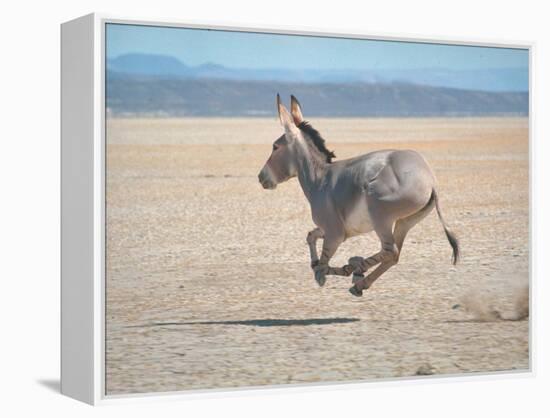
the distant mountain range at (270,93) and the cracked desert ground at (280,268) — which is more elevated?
the distant mountain range at (270,93)

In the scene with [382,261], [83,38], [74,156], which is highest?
[83,38]

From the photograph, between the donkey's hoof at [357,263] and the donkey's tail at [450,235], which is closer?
the donkey's hoof at [357,263]

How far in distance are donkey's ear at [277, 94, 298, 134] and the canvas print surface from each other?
0.04 feet

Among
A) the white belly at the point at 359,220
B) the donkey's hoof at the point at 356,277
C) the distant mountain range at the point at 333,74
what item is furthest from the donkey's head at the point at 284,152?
the donkey's hoof at the point at 356,277

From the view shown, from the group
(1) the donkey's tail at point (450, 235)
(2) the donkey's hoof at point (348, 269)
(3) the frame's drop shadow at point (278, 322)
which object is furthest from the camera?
A: (1) the donkey's tail at point (450, 235)

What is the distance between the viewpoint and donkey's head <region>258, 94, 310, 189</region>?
46.2ft

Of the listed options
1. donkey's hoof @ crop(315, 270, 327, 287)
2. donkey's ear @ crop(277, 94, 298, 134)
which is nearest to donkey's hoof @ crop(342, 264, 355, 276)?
donkey's hoof @ crop(315, 270, 327, 287)

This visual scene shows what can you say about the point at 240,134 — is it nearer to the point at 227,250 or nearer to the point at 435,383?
the point at 227,250

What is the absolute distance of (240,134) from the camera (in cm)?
1385

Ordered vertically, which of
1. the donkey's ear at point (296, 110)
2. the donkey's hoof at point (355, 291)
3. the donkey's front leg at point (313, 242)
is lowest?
the donkey's hoof at point (355, 291)

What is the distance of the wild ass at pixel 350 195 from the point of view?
46.7 feet

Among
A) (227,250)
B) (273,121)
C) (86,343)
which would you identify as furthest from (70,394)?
(273,121)

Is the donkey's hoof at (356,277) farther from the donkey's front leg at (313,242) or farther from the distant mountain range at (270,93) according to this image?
the distant mountain range at (270,93)

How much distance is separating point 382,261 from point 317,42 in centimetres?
201
